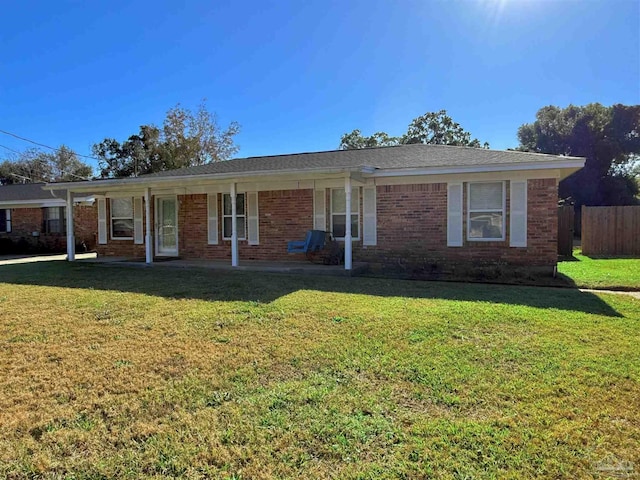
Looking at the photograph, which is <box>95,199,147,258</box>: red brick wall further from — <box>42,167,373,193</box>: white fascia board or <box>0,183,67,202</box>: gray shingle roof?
<box>0,183,67,202</box>: gray shingle roof

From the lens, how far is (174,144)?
1283 inches

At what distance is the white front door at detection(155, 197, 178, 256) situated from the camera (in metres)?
13.5

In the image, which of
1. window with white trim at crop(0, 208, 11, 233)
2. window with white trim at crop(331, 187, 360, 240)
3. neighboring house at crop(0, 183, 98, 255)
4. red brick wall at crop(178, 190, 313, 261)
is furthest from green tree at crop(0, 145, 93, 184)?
window with white trim at crop(331, 187, 360, 240)

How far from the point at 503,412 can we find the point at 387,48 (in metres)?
12.1

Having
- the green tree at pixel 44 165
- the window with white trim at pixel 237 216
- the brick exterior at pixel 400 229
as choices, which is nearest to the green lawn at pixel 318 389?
the brick exterior at pixel 400 229

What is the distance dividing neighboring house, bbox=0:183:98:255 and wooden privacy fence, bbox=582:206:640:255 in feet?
68.6

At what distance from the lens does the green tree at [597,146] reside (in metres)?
26.4

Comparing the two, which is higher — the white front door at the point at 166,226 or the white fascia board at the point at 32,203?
the white fascia board at the point at 32,203

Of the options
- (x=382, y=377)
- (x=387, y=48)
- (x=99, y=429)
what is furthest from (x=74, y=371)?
(x=387, y=48)

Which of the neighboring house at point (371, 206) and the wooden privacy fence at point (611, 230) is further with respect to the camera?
the wooden privacy fence at point (611, 230)

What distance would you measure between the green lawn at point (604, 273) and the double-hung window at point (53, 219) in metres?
21.1

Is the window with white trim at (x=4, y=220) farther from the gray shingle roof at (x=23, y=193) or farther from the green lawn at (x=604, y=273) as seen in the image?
the green lawn at (x=604, y=273)

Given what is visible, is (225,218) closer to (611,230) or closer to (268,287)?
(268,287)

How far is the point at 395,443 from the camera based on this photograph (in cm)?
262
